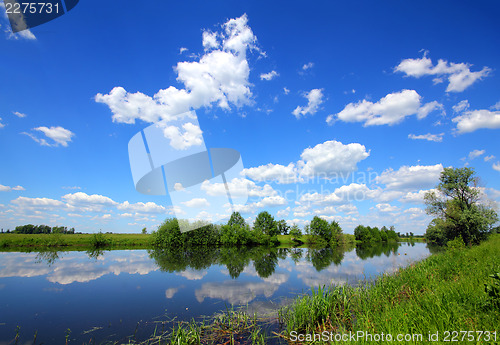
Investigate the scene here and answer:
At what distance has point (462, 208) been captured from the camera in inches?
Answer: 1262

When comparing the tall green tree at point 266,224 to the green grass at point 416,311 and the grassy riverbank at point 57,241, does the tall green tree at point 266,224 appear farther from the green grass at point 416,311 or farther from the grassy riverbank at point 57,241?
the green grass at point 416,311

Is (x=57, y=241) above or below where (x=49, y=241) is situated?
below

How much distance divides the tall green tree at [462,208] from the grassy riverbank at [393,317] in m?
25.4

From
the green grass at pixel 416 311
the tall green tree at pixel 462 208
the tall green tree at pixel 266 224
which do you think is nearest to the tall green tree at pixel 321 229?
the tall green tree at pixel 266 224

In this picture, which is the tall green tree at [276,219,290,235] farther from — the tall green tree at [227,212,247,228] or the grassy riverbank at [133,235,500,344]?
the grassy riverbank at [133,235,500,344]

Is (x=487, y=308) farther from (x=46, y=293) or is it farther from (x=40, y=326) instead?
(x=46, y=293)

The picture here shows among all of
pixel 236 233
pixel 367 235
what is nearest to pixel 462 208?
pixel 236 233

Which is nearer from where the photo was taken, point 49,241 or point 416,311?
point 416,311

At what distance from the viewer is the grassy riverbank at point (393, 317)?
424cm

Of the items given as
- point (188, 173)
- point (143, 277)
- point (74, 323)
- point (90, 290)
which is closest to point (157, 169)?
point (188, 173)

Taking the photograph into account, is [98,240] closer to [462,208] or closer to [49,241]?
[49,241]

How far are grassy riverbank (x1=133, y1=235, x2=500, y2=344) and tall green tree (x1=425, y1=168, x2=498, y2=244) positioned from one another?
25370mm

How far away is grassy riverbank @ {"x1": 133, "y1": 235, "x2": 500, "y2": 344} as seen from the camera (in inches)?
167

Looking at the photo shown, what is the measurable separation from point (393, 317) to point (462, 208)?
38.2 m
